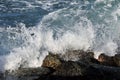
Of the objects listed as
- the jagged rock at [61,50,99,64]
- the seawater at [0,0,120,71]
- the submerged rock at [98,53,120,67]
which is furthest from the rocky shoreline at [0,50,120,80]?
the seawater at [0,0,120,71]

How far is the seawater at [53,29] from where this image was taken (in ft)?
28.5

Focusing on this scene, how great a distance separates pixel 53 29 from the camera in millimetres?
10828

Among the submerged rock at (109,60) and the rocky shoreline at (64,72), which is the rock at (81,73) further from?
the submerged rock at (109,60)

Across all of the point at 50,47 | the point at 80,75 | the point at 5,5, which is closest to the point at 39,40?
the point at 50,47

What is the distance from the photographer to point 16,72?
7.19m

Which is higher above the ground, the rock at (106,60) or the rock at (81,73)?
the rock at (106,60)

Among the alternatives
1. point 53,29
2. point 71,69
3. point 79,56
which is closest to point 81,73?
point 71,69

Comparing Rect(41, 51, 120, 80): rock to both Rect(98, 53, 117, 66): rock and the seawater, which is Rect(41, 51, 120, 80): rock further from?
the seawater

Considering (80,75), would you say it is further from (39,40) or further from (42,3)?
(42,3)

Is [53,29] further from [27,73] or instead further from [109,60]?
[27,73]

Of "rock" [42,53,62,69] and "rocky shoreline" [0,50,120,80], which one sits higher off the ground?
A: "rock" [42,53,62,69]

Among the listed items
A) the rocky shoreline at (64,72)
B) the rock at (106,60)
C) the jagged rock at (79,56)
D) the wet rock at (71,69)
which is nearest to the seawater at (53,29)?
the jagged rock at (79,56)

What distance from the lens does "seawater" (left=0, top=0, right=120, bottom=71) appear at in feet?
28.5

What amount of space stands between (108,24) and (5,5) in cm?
430
